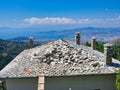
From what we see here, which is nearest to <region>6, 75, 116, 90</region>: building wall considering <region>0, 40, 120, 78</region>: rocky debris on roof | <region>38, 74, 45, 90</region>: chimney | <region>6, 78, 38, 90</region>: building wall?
<region>6, 78, 38, 90</region>: building wall

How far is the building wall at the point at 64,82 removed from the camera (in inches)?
1070

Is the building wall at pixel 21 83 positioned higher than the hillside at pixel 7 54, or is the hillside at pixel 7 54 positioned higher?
the building wall at pixel 21 83

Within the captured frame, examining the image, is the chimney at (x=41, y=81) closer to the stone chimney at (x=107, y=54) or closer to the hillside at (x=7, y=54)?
the stone chimney at (x=107, y=54)

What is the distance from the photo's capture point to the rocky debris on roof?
2684 cm

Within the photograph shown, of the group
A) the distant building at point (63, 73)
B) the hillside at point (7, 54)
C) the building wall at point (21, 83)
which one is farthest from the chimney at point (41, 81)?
the hillside at point (7, 54)

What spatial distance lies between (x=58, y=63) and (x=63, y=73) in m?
1.46

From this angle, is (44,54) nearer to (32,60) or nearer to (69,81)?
(32,60)

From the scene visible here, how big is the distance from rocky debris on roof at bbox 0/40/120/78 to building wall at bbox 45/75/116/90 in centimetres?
70

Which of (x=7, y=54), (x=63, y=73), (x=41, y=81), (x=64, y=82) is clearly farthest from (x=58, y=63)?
(x=7, y=54)

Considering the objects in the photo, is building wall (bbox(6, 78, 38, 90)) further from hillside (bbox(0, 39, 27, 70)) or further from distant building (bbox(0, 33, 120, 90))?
hillside (bbox(0, 39, 27, 70))

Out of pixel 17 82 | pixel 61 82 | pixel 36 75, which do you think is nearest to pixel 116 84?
pixel 61 82

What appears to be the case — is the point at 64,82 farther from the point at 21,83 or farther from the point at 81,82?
the point at 21,83

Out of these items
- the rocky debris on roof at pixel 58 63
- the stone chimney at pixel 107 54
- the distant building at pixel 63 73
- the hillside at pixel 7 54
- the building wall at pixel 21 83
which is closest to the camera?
the distant building at pixel 63 73

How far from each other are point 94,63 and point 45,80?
4.41 metres
